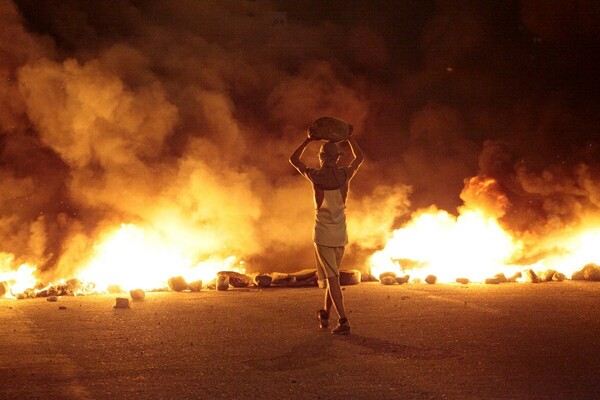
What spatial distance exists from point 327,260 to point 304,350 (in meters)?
1.30

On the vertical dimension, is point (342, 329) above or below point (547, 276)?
below

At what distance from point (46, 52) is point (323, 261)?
1087cm

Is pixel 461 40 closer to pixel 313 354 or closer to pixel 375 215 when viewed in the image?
pixel 375 215

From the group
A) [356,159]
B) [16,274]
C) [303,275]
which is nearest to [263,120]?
[303,275]

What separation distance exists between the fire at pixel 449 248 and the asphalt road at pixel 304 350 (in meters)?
4.03

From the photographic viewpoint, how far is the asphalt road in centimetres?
432

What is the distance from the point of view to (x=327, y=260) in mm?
6699

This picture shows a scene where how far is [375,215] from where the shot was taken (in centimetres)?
1529

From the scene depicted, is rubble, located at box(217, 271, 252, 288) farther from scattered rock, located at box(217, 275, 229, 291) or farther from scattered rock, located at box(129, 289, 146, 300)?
scattered rock, located at box(129, 289, 146, 300)

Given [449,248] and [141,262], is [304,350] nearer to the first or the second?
[141,262]

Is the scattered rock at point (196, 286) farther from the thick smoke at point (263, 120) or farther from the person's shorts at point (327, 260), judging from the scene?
the person's shorts at point (327, 260)

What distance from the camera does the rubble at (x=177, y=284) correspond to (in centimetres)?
1210

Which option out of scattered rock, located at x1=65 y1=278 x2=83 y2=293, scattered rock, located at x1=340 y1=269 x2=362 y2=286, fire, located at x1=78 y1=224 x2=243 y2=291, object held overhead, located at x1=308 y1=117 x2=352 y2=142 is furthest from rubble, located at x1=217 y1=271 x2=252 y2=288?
object held overhead, located at x1=308 y1=117 x2=352 y2=142

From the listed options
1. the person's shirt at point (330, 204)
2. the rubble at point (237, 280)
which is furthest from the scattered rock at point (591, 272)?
the person's shirt at point (330, 204)
